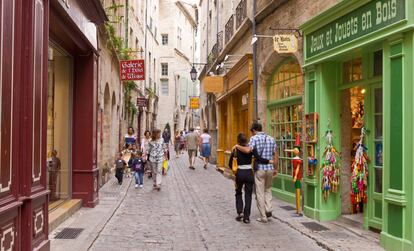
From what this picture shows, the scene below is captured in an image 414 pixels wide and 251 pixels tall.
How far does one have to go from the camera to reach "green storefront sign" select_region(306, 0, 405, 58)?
6.76 meters

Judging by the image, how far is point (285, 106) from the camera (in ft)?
40.5

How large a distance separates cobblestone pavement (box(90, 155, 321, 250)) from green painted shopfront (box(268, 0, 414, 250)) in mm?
1104

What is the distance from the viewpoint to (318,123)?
933 cm

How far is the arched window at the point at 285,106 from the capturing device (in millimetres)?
11484

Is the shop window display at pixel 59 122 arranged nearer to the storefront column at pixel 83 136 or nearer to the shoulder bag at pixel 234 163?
the storefront column at pixel 83 136

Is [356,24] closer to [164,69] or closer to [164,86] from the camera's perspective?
[164,86]

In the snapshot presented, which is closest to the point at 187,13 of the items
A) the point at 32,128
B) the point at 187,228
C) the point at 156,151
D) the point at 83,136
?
the point at 156,151

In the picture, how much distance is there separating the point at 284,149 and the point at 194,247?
215 inches

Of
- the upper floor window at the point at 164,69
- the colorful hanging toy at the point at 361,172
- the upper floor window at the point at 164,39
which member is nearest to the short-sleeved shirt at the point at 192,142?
the colorful hanging toy at the point at 361,172

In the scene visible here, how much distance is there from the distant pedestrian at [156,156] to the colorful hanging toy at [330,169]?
19.2ft

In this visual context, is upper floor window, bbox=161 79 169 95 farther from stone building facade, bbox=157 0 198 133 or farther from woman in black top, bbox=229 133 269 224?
woman in black top, bbox=229 133 269 224

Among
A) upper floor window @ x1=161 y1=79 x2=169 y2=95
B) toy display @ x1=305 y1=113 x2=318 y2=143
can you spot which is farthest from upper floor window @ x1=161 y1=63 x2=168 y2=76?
toy display @ x1=305 y1=113 x2=318 y2=143

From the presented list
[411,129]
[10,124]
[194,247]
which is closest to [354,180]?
[411,129]

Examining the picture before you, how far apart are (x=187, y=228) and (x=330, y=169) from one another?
2559 millimetres
